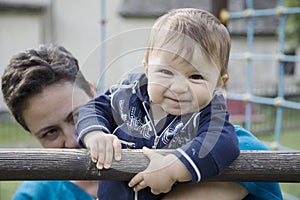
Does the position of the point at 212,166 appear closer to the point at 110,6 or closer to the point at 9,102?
the point at 9,102

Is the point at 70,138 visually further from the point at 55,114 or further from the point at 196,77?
the point at 196,77

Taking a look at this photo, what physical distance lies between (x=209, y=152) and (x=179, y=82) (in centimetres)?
10

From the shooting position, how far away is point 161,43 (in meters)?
0.78

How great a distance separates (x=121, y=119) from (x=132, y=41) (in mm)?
124

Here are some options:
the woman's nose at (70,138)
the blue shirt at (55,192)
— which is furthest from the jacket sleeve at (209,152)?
the blue shirt at (55,192)

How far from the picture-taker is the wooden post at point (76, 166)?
75 centimetres

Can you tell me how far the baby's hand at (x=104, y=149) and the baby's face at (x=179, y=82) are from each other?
0.08m

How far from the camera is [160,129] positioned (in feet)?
2.61

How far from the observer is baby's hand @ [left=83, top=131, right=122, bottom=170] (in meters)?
0.75

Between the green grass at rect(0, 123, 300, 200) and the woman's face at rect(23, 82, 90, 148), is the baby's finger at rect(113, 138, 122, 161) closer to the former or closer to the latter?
the woman's face at rect(23, 82, 90, 148)

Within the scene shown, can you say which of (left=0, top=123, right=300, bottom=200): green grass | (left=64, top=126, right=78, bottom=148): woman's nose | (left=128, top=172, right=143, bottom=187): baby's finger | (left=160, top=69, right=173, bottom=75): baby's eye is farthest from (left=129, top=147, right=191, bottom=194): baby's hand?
(left=0, top=123, right=300, bottom=200): green grass

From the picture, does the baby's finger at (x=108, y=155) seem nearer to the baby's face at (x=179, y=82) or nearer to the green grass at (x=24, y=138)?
the baby's face at (x=179, y=82)

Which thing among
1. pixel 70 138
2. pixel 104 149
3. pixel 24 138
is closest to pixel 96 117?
pixel 104 149

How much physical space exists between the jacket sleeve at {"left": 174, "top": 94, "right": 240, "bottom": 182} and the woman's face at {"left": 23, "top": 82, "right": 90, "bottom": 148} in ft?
1.39
